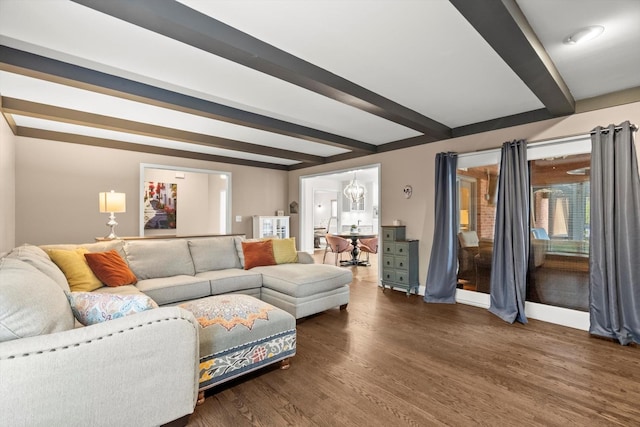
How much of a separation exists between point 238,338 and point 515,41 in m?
2.72

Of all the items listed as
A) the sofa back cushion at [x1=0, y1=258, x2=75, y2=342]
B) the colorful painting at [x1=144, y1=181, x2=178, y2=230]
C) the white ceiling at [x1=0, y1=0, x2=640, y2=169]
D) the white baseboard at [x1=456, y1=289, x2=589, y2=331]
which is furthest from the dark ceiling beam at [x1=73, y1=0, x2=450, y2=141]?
the colorful painting at [x1=144, y1=181, x2=178, y2=230]

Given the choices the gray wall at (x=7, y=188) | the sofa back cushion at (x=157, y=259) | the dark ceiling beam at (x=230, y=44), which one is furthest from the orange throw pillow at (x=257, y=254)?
the gray wall at (x=7, y=188)

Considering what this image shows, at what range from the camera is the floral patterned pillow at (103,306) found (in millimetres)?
1771

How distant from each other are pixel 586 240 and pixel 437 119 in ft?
7.19

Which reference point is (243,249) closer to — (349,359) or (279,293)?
(279,293)

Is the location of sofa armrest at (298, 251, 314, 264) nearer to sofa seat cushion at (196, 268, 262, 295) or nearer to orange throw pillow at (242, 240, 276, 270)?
orange throw pillow at (242, 240, 276, 270)

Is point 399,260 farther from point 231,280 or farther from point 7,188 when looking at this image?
point 7,188

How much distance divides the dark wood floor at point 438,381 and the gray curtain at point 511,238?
0.34m

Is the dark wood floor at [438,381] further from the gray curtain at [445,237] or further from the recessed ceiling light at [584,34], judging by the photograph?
the recessed ceiling light at [584,34]

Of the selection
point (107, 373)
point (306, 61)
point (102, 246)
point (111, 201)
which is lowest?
point (107, 373)

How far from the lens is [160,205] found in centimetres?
677

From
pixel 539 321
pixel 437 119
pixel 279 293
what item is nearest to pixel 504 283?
pixel 539 321

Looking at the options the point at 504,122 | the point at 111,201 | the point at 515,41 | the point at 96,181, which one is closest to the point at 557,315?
the point at 504,122

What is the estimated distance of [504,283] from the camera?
3.85m
